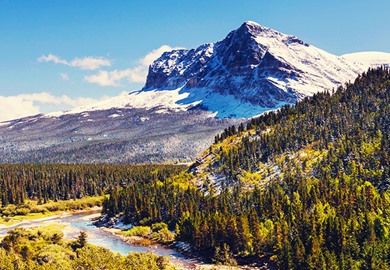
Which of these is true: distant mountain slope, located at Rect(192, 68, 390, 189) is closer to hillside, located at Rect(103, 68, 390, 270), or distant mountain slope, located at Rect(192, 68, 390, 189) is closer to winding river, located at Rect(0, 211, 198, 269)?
hillside, located at Rect(103, 68, 390, 270)

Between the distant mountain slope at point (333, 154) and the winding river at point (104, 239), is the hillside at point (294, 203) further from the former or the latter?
the winding river at point (104, 239)

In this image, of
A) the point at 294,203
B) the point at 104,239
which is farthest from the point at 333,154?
the point at 104,239

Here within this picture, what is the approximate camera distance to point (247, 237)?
389ft

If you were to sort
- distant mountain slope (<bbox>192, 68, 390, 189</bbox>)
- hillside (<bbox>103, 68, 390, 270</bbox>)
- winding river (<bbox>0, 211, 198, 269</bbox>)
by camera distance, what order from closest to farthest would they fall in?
hillside (<bbox>103, 68, 390, 270</bbox>)
winding river (<bbox>0, 211, 198, 269</bbox>)
distant mountain slope (<bbox>192, 68, 390, 189</bbox>)

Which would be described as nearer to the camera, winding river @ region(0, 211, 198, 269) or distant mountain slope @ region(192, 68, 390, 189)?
winding river @ region(0, 211, 198, 269)

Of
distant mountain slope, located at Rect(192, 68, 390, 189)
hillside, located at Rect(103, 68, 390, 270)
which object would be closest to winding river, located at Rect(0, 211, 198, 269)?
hillside, located at Rect(103, 68, 390, 270)

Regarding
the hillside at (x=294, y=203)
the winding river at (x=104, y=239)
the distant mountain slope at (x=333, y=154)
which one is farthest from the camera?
the distant mountain slope at (x=333, y=154)

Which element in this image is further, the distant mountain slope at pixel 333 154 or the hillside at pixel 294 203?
the distant mountain slope at pixel 333 154

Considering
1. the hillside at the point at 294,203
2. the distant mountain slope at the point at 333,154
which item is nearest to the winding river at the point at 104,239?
the hillside at the point at 294,203

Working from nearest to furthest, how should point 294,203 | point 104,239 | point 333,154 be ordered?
1. point 294,203
2. point 104,239
3. point 333,154

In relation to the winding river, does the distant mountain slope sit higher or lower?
higher

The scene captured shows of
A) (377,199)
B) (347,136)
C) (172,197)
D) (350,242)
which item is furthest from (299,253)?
(347,136)

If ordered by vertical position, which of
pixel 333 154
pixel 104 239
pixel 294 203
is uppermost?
pixel 333 154

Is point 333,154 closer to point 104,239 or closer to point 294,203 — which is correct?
point 294,203
